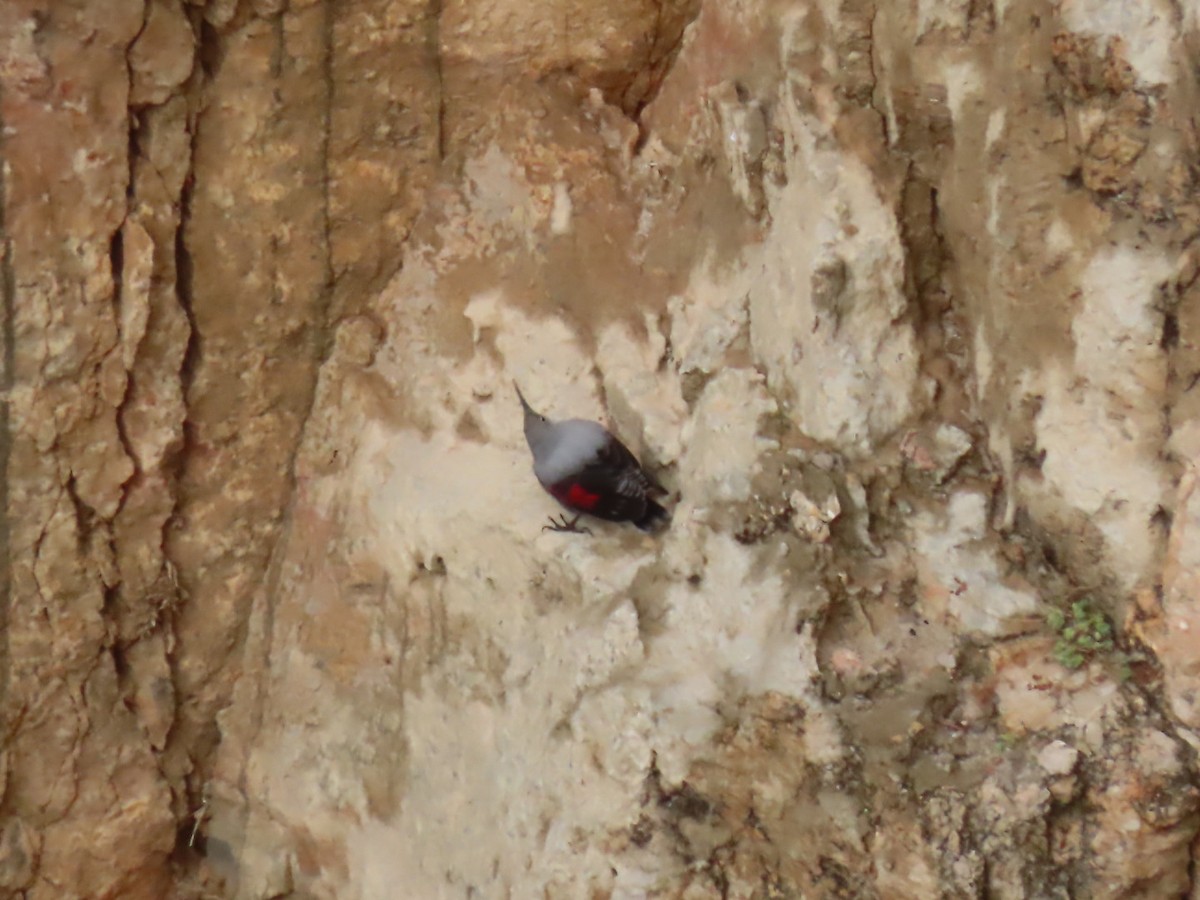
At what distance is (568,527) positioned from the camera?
134 inches

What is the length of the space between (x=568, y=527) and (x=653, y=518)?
0.82 ft

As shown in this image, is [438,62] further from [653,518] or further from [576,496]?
[653,518]

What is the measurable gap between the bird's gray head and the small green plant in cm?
142

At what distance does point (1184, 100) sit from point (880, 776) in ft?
5.07

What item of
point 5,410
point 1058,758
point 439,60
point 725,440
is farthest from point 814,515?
point 5,410

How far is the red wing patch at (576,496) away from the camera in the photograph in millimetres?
3271

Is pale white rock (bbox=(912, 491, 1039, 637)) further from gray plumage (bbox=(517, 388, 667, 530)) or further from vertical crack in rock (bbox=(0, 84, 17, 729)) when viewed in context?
vertical crack in rock (bbox=(0, 84, 17, 729))

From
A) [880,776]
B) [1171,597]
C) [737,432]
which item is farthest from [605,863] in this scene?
[1171,597]

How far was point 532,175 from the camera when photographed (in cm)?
384

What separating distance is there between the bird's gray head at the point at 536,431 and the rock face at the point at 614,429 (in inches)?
7.5

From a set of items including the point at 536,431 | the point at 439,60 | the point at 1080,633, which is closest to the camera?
the point at 1080,633

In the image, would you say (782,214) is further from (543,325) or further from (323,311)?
(323,311)

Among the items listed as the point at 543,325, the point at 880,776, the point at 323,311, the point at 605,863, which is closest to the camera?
the point at 880,776

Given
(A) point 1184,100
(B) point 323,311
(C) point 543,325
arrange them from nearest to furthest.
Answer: (A) point 1184,100
(C) point 543,325
(B) point 323,311
